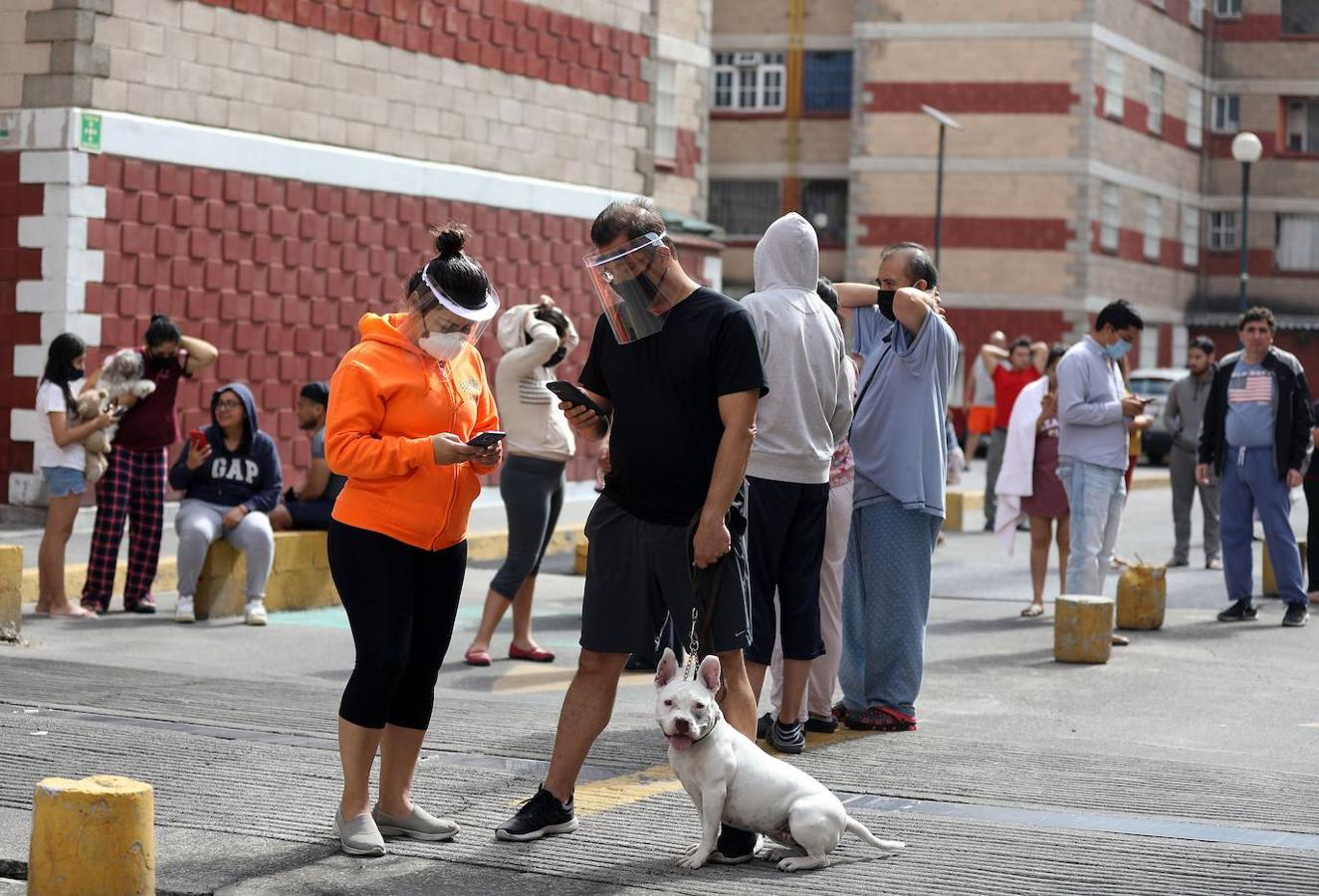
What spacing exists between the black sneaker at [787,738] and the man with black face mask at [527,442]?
9.24 ft

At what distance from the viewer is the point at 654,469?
21.2ft

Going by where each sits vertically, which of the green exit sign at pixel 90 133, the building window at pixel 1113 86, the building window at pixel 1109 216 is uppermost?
the building window at pixel 1113 86

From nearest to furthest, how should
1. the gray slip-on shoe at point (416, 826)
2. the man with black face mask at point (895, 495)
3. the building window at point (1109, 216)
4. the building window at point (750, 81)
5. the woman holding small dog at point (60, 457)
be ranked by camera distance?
the gray slip-on shoe at point (416, 826) < the man with black face mask at point (895, 495) < the woman holding small dog at point (60, 457) < the building window at point (1109, 216) < the building window at point (750, 81)

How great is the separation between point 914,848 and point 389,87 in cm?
1535

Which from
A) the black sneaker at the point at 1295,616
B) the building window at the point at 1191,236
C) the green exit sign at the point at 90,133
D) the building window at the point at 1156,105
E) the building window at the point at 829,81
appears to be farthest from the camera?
the building window at the point at 1191,236

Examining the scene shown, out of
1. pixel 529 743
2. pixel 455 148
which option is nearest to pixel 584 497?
pixel 455 148

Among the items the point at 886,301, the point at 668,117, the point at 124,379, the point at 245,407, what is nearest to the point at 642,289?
the point at 886,301

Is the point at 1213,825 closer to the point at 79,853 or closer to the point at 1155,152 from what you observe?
the point at 79,853

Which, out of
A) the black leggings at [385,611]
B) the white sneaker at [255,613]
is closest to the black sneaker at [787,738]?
the black leggings at [385,611]

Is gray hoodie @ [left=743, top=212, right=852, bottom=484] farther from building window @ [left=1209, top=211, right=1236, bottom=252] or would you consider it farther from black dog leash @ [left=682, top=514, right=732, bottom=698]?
building window @ [left=1209, top=211, right=1236, bottom=252]

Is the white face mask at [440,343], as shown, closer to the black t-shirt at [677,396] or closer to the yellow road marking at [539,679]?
the black t-shirt at [677,396]

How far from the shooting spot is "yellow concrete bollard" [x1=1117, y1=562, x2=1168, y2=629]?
517 inches

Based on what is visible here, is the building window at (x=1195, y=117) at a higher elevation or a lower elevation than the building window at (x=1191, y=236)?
higher

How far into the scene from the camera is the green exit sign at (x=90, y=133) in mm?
16984
